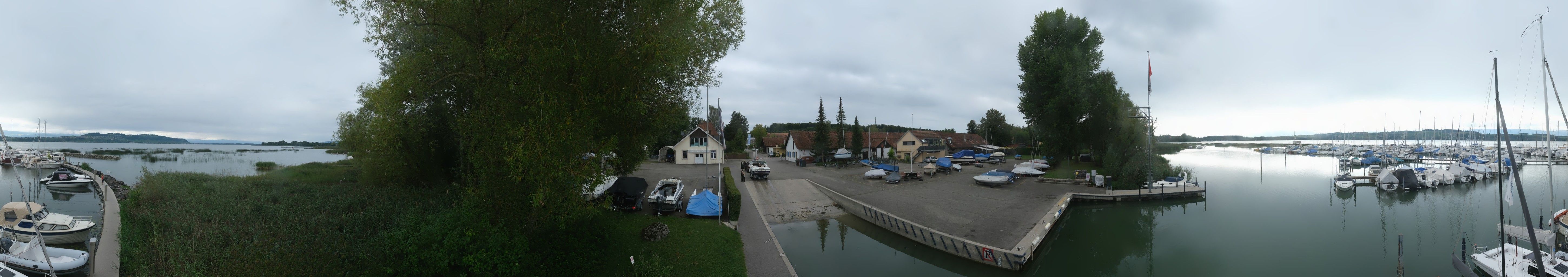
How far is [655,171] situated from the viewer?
2731 centimetres

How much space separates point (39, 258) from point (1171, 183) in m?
34.3

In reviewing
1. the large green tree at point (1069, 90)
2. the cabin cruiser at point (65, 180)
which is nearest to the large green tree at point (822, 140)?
the large green tree at point (1069, 90)

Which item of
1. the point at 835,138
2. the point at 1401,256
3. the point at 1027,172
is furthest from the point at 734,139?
the point at 1401,256

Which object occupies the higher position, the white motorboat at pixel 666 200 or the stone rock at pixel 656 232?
the white motorboat at pixel 666 200

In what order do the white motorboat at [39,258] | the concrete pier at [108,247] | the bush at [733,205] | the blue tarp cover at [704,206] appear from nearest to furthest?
the concrete pier at [108,247] → the white motorboat at [39,258] → the blue tarp cover at [704,206] → the bush at [733,205]

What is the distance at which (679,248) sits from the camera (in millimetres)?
9211

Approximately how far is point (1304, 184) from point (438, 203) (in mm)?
41254

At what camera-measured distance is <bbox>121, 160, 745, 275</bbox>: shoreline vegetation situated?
20.7ft

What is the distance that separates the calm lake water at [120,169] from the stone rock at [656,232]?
7.90 m

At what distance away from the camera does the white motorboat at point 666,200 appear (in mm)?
12750

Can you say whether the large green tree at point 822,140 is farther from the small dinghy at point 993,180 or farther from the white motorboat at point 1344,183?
the white motorboat at point 1344,183

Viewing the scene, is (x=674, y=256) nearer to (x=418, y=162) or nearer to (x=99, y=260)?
(x=418, y=162)

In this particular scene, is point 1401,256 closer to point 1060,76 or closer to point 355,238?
point 1060,76

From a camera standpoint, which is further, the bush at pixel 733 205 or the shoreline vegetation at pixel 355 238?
the bush at pixel 733 205
